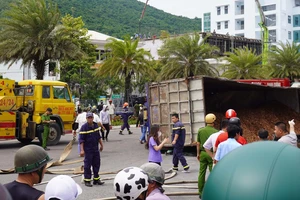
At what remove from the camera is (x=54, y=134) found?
20516 millimetres

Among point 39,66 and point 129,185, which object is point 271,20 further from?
point 129,185

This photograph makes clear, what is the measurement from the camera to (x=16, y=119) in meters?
19.8

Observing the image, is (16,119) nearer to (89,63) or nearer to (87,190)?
(87,190)

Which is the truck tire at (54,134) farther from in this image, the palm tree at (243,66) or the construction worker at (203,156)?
the palm tree at (243,66)

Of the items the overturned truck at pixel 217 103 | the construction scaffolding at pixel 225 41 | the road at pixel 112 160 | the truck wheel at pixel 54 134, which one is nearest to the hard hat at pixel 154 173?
the road at pixel 112 160

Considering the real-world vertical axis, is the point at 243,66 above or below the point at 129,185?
above

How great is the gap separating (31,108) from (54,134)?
1.39 m

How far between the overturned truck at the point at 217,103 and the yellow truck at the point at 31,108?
5.06m

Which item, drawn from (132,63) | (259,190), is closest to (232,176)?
(259,190)

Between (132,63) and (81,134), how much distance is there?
29401 mm

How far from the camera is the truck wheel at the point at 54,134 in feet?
66.8

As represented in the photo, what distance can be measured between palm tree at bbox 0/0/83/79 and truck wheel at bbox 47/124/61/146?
9.44 m

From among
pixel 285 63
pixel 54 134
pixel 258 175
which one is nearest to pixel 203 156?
pixel 258 175

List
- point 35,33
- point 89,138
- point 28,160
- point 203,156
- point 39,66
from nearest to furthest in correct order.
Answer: point 28,160 → point 203,156 → point 89,138 → point 35,33 → point 39,66
